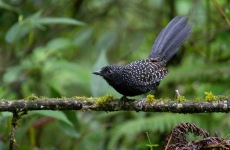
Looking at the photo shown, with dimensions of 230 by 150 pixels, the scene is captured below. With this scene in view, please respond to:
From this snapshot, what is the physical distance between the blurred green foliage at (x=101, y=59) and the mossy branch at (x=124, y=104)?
688mm

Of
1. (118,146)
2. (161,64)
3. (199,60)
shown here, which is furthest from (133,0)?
(161,64)

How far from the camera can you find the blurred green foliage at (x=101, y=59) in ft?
15.6

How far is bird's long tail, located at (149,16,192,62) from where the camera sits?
14.4ft

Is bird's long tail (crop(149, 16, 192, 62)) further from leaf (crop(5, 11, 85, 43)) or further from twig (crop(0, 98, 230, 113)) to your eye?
twig (crop(0, 98, 230, 113))

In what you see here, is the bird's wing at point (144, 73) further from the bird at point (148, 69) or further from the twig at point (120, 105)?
the twig at point (120, 105)

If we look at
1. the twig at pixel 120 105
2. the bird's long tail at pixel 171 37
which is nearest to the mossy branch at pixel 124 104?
the twig at pixel 120 105

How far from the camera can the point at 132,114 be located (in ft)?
20.9

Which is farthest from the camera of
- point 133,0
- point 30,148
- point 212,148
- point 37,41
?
point 133,0

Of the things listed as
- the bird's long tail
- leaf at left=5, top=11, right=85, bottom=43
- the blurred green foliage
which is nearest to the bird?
the bird's long tail

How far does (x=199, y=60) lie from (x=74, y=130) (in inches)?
121

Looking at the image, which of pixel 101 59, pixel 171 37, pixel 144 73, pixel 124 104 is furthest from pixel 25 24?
pixel 124 104

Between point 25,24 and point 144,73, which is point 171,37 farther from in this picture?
point 25,24

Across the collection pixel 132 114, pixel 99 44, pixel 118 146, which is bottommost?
pixel 118 146

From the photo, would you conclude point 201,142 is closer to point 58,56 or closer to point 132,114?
point 58,56
